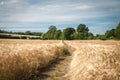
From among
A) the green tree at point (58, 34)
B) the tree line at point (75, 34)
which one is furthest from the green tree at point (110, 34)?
the green tree at point (58, 34)

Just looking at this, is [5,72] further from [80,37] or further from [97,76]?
[80,37]

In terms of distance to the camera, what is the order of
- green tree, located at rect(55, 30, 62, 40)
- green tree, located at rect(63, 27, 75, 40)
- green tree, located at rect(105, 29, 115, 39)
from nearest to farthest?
green tree, located at rect(105, 29, 115, 39), green tree, located at rect(63, 27, 75, 40), green tree, located at rect(55, 30, 62, 40)

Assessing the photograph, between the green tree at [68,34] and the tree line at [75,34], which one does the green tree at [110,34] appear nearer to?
the tree line at [75,34]

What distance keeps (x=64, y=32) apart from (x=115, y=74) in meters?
93.9

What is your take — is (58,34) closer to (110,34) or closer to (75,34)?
(75,34)

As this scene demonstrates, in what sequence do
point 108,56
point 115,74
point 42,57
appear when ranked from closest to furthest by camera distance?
point 115,74, point 108,56, point 42,57

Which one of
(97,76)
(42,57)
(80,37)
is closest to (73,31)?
(80,37)

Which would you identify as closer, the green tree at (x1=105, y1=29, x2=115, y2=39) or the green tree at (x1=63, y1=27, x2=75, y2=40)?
the green tree at (x1=105, y1=29, x2=115, y2=39)

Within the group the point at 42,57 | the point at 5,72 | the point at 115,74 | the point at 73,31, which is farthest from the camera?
the point at 73,31

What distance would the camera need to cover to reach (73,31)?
107 m

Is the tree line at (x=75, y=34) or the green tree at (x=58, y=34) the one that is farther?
the green tree at (x=58, y=34)

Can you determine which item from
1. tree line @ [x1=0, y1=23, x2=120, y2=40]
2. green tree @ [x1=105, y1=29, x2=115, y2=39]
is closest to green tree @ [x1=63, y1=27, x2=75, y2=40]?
tree line @ [x1=0, y1=23, x2=120, y2=40]

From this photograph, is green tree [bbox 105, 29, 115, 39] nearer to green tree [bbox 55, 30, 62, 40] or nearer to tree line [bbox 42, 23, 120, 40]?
tree line [bbox 42, 23, 120, 40]

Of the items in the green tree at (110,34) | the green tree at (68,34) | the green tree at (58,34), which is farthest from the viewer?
the green tree at (58,34)
